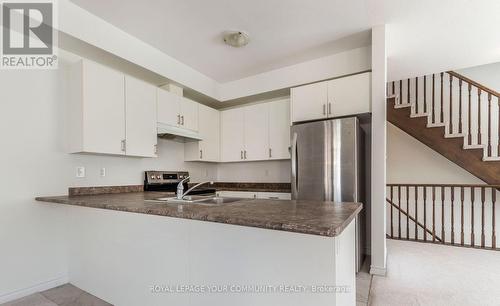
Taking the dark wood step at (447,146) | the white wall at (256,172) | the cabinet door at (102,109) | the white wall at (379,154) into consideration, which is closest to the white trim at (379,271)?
the white wall at (379,154)

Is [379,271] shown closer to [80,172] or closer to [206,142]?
[206,142]

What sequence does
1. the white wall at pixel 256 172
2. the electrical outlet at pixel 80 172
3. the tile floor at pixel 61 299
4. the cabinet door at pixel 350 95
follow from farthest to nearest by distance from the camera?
the white wall at pixel 256 172 < the cabinet door at pixel 350 95 < the electrical outlet at pixel 80 172 < the tile floor at pixel 61 299

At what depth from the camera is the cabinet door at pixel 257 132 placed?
3.61 m

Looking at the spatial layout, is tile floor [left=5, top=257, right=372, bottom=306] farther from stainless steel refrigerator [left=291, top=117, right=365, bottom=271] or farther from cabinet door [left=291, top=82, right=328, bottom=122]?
cabinet door [left=291, top=82, right=328, bottom=122]

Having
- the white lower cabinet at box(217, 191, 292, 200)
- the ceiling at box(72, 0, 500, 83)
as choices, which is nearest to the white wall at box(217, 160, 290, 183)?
the white lower cabinet at box(217, 191, 292, 200)

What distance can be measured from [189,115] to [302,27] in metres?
1.84

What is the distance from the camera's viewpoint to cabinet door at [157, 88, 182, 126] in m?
2.95

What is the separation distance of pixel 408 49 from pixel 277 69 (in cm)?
163

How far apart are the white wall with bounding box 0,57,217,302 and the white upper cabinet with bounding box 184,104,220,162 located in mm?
1385

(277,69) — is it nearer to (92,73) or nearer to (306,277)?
(92,73)

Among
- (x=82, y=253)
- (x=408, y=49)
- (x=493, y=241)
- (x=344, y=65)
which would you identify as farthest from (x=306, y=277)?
(x=493, y=241)

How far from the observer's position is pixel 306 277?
1102 millimetres

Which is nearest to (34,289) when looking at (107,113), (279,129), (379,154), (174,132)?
(107,113)

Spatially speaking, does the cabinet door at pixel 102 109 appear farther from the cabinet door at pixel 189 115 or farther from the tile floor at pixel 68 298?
the tile floor at pixel 68 298
